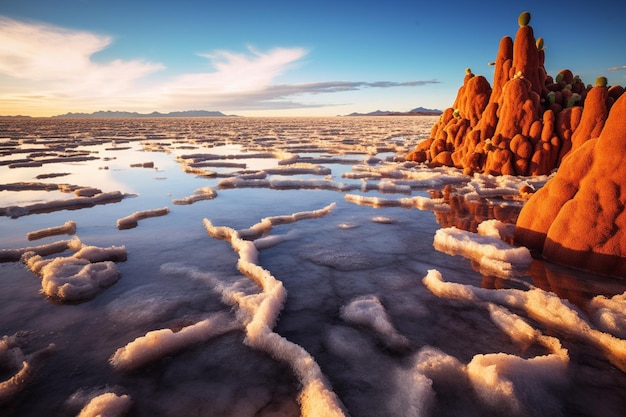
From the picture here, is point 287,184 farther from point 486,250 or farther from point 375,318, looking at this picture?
point 375,318

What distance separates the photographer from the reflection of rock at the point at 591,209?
4.67 m

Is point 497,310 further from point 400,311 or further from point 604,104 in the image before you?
point 604,104

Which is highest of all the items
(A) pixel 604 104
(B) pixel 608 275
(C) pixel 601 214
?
(A) pixel 604 104

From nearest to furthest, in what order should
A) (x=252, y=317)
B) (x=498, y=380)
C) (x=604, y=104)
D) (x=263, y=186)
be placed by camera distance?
(x=498, y=380), (x=252, y=317), (x=604, y=104), (x=263, y=186)

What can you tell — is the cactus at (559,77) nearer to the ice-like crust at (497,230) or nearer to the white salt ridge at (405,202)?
the white salt ridge at (405,202)

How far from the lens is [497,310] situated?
3.81 m

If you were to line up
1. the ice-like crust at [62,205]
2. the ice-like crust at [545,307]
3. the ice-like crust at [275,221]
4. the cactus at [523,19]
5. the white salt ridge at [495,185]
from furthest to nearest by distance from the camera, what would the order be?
the cactus at [523,19] < the white salt ridge at [495,185] < the ice-like crust at [62,205] < the ice-like crust at [275,221] < the ice-like crust at [545,307]

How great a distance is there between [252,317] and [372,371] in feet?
4.86

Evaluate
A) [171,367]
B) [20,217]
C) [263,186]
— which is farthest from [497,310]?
[20,217]

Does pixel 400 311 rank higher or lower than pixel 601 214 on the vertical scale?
lower

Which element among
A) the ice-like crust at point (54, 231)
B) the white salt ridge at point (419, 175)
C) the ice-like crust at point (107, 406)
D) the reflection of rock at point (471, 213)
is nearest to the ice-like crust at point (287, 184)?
the white salt ridge at point (419, 175)

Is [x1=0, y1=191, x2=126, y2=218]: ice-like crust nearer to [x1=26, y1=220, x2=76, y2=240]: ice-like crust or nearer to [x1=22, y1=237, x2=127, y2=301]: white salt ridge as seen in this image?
[x1=26, y1=220, x2=76, y2=240]: ice-like crust

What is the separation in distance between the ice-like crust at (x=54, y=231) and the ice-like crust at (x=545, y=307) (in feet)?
22.7

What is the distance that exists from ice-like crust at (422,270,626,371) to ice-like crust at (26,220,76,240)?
272 inches
